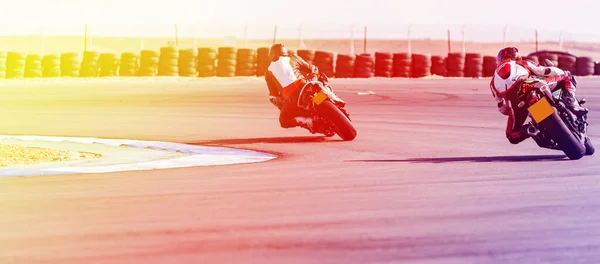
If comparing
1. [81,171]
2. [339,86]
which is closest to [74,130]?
[81,171]

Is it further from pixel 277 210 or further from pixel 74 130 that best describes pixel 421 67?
pixel 277 210

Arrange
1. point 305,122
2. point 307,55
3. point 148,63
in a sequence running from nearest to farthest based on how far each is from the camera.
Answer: point 305,122, point 307,55, point 148,63

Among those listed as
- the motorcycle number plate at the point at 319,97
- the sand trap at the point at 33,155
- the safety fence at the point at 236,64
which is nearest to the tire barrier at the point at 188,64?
the safety fence at the point at 236,64

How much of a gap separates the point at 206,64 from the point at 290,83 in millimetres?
26378

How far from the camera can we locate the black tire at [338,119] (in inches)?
581

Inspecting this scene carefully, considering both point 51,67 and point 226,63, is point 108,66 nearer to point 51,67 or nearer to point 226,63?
point 51,67

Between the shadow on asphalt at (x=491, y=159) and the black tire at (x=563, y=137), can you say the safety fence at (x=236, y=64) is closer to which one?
the shadow on asphalt at (x=491, y=159)

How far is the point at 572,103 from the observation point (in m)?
12.2

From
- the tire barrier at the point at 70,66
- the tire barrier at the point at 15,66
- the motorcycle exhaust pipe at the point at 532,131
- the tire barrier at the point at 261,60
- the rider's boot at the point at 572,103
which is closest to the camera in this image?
the motorcycle exhaust pipe at the point at 532,131

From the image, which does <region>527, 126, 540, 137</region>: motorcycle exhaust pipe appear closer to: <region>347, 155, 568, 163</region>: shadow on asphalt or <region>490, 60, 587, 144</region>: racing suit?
<region>490, 60, 587, 144</region>: racing suit

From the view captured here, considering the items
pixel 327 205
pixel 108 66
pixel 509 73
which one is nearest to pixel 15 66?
pixel 108 66

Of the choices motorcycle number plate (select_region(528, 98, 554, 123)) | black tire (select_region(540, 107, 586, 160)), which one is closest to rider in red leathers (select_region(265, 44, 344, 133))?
motorcycle number plate (select_region(528, 98, 554, 123))

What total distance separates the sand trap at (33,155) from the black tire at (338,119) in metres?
3.02

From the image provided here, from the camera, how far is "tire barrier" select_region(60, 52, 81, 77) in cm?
4250
